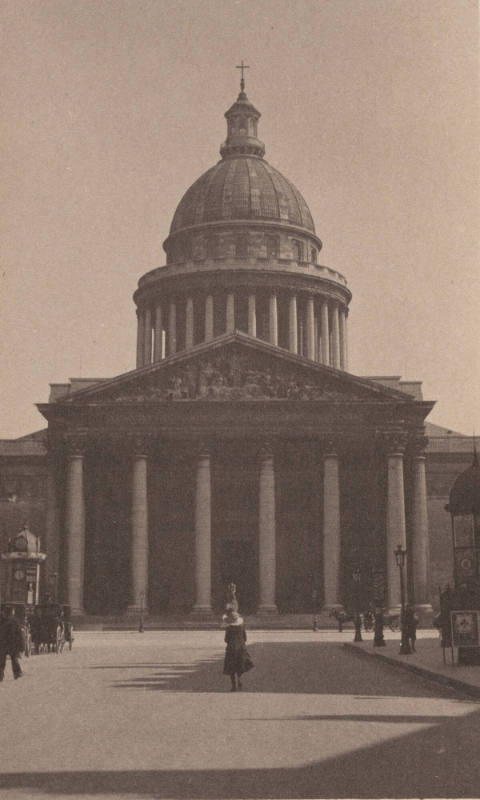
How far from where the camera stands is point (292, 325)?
10638cm

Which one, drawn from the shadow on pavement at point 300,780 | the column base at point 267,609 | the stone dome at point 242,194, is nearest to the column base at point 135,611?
the column base at point 267,609

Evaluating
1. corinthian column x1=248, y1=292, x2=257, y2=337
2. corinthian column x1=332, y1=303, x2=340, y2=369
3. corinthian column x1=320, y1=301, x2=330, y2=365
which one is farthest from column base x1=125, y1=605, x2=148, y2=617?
corinthian column x1=332, y1=303, x2=340, y2=369

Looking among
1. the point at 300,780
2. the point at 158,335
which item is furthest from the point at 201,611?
the point at 300,780

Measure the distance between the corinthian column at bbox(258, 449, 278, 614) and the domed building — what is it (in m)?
0.09

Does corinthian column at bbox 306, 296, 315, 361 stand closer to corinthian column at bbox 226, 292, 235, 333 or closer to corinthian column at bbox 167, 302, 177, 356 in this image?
corinthian column at bbox 226, 292, 235, 333

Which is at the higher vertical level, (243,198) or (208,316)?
(243,198)

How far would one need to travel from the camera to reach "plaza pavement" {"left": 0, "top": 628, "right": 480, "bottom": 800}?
1265cm

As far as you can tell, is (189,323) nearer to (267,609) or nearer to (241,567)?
(241,567)

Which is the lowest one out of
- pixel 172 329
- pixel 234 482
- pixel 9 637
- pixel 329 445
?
pixel 9 637

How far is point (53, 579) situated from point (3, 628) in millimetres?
47360

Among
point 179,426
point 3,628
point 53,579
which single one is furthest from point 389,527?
point 3,628

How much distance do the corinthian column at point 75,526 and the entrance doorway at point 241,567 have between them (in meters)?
10.1

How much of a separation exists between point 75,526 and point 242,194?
47952mm

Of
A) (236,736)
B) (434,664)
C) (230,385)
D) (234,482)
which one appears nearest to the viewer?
(236,736)
